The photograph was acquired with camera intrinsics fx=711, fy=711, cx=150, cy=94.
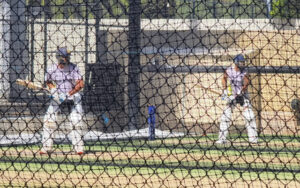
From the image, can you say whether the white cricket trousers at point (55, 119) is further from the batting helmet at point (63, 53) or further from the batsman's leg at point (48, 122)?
the batting helmet at point (63, 53)

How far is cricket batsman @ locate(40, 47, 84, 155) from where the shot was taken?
10.6 meters

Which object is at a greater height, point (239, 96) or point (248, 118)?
point (239, 96)

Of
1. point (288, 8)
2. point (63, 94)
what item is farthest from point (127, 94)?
point (288, 8)

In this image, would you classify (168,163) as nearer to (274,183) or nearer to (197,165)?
(197,165)

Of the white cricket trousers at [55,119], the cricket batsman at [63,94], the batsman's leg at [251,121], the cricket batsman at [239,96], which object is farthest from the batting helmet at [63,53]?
the batsman's leg at [251,121]

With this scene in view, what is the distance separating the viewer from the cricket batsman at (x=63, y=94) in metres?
10.6

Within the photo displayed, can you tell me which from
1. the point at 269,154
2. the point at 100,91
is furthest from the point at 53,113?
the point at 269,154

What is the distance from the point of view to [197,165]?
920 cm

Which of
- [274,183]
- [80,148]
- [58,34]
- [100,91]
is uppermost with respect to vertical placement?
[58,34]

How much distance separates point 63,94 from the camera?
1089 cm

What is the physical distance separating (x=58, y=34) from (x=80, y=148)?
2.39 m

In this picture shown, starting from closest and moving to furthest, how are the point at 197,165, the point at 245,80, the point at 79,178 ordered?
1. the point at 79,178
2. the point at 197,165
3. the point at 245,80

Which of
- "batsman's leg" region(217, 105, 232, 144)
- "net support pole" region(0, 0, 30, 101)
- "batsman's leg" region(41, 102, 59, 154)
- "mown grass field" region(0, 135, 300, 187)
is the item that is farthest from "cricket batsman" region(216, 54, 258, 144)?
"net support pole" region(0, 0, 30, 101)

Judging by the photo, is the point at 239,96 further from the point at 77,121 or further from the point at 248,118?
the point at 77,121
